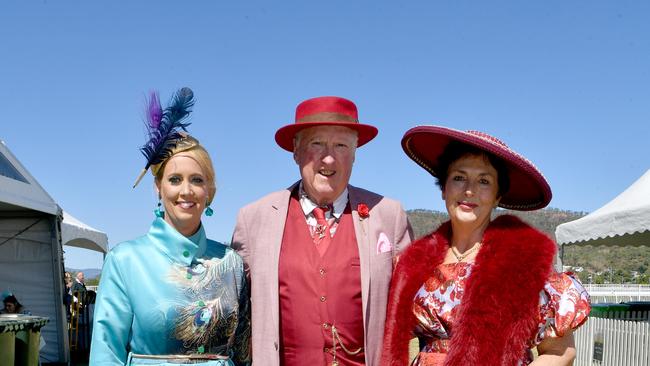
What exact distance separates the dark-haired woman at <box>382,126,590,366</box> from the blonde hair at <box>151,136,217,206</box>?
2.90 ft

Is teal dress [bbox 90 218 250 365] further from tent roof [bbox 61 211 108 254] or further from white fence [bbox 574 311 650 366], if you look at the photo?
tent roof [bbox 61 211 108 254]

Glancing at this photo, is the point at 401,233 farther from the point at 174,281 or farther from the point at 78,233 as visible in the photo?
the point at 78,233

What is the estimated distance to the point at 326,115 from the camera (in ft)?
10.9

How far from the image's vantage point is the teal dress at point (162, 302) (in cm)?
272

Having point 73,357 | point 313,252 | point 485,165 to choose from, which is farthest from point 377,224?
point 73,357

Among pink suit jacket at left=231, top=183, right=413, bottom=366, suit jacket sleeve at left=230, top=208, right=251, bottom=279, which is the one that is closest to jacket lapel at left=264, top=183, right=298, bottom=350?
pink suit jacket at left=231, top=183, right=413, bottom=366

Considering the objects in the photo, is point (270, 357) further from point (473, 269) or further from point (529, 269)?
point (529, 269)

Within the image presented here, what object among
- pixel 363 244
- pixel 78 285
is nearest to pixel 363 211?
pixel 363 244

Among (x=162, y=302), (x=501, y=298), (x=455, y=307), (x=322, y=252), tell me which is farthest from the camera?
(x=322, y=252)

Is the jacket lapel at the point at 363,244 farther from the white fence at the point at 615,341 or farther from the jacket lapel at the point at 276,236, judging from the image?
the white fence at the point at 615,341

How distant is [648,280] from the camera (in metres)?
45.8

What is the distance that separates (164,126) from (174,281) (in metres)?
0.69

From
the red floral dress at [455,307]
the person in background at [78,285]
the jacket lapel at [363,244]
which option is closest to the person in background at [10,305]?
the person in background at [78,285]

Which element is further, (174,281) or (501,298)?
(174,281)
